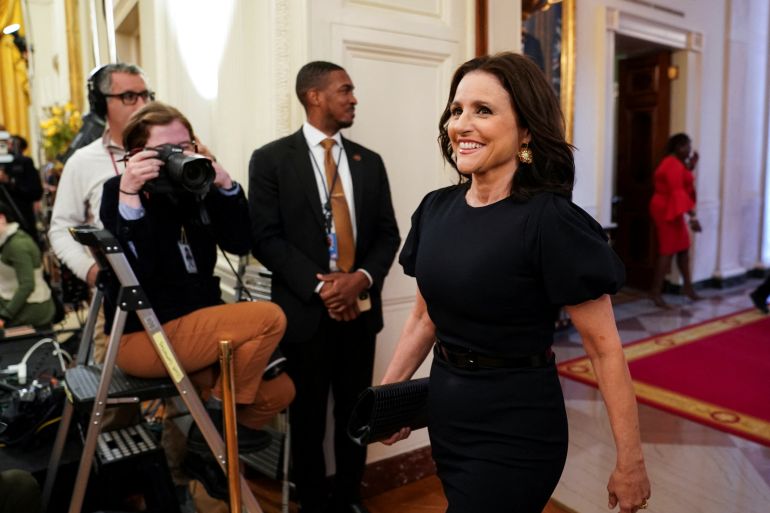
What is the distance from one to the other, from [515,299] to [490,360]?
14 cm

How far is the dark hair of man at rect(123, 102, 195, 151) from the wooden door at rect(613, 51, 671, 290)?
5.90 meters

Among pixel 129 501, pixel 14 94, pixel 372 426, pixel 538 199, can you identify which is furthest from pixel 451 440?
pixel 14 94

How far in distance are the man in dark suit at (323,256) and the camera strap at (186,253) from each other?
392 millimetres

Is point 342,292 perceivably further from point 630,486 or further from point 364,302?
point 630,486

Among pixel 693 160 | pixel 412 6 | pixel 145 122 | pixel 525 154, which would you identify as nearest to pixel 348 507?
pixel 145 122

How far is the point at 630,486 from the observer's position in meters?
1.18

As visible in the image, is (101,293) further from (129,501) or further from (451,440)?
(451,440)

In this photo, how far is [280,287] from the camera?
234cm

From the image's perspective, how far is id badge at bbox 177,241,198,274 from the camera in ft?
6.23

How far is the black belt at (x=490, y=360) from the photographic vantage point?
128cm

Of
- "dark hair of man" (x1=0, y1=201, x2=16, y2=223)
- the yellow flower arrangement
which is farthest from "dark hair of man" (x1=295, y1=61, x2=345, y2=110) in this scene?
the yellow flower arrangement

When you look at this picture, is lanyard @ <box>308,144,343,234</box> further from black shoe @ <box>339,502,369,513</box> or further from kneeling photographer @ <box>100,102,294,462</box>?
black shoe @ <box>339,502,369,513</box>

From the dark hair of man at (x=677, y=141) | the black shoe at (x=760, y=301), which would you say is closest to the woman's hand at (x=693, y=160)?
the dark hair of man at (x=677, y=141)

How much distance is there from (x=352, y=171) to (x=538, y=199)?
125 centimetres
